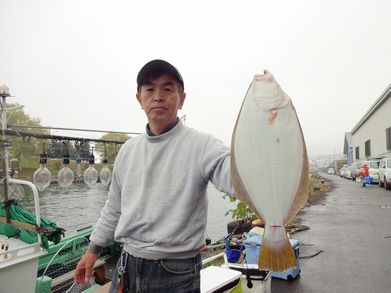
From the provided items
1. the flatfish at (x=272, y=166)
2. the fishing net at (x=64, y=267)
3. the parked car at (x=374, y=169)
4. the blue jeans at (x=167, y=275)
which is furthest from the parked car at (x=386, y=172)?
the flatfish at (x=272, y=166)

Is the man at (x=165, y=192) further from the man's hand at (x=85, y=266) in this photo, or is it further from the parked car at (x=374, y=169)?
the parked car at (x=374, y=169)

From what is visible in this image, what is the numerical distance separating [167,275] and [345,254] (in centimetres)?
629

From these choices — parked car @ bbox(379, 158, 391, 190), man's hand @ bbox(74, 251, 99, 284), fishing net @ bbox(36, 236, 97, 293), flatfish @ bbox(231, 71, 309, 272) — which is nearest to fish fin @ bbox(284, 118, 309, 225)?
flatfish @ bbox(231, 71, 309, 272)

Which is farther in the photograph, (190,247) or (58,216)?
(58,216)

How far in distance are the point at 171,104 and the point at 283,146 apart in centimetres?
85

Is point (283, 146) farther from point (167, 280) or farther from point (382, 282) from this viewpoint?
point (382, 282)

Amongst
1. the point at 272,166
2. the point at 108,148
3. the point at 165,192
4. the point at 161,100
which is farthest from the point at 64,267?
the point at 272,166

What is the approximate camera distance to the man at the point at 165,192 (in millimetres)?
1782

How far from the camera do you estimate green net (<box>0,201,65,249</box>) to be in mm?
4164

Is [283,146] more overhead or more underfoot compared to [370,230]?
more overhead

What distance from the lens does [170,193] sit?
5.96 feet

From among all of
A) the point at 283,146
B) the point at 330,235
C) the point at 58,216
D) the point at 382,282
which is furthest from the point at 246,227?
the point at 58,216

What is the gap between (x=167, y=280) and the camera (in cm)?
180

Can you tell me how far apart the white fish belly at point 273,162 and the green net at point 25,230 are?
143 inches
